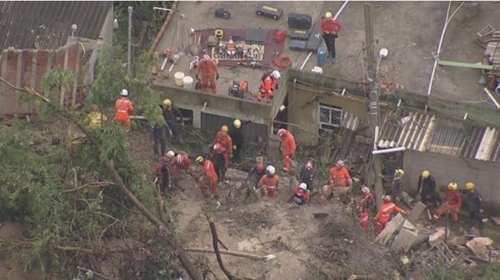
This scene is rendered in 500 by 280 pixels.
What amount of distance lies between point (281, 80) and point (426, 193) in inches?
182

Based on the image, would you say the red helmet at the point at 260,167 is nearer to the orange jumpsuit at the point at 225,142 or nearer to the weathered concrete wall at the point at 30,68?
the orange jumpsuit at the point at 225,142

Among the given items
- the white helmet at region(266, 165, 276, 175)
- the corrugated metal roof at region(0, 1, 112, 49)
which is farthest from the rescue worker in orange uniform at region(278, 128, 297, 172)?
the corrugated metal roof at region(0, 1, 112, 49)

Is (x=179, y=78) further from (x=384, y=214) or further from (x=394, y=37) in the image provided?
(x=384, y=214)

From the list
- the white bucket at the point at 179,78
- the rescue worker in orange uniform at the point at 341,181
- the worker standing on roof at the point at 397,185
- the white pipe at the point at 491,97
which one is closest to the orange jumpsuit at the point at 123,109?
the white bucket at the point at 179,78

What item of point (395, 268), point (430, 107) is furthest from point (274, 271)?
point (430, 107)

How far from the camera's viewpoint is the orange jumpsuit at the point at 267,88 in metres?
24.3

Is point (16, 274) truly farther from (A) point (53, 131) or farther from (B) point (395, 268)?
(B) point (395, 268)

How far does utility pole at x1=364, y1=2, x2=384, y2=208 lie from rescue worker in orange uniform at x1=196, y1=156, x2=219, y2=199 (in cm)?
417

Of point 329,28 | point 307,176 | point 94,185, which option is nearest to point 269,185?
point 307,176

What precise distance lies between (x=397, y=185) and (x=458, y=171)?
1702mm

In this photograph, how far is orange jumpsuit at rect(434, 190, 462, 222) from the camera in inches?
925

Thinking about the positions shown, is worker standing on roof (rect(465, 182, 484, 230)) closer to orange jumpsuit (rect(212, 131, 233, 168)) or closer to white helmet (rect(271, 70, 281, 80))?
white helmet (rect(271, 70, 281, 80))

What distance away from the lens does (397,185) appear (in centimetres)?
2392

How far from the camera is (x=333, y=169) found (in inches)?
908
